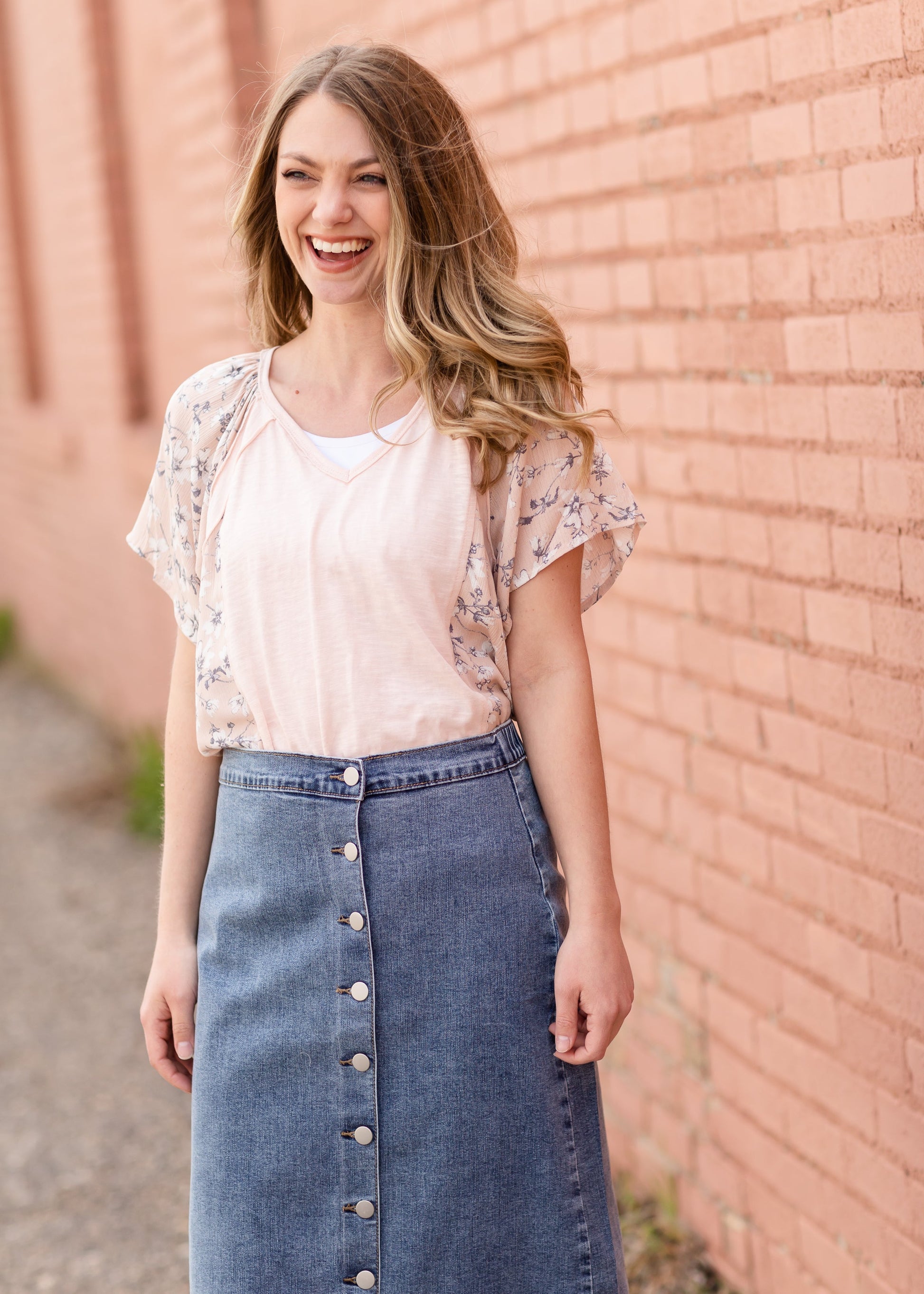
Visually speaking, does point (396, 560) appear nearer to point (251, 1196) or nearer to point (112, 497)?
point (251, 1196)

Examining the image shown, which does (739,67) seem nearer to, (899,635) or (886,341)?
(886,341)

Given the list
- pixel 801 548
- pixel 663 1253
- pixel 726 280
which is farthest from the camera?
pixel 663 1253

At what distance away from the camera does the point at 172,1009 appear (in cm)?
201

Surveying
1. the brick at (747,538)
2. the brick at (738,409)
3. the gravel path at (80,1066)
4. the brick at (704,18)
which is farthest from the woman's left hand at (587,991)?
the gravel path at (80,1066)

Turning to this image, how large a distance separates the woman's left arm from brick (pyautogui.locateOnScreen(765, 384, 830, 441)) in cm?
61

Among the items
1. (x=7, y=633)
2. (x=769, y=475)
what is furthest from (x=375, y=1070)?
(x=7, y=633)

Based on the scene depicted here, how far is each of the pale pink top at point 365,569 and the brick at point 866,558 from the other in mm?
454

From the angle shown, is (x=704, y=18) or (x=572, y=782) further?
(x=704, y=18)

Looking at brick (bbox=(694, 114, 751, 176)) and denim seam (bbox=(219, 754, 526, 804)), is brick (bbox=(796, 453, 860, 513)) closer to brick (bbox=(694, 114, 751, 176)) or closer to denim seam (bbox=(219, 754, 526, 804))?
brick (bbox=(694, 114, 751, 176))

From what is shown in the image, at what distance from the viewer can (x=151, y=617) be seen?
6.52m

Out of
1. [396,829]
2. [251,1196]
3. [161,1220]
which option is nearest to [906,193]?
[396,829]

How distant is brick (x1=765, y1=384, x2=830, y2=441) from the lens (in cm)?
232

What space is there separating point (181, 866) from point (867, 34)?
150cm

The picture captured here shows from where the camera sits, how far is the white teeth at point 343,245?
1905mm
